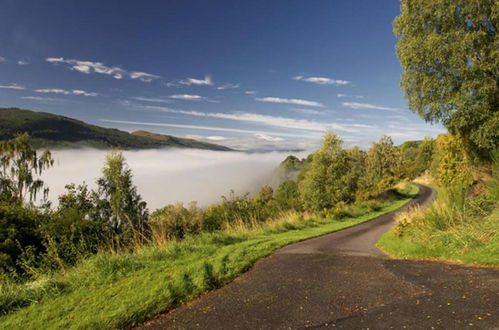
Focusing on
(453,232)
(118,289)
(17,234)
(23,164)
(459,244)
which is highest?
(453,232)

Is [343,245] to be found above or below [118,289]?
below

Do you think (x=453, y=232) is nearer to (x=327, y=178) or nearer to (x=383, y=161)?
(x=327, y=178)

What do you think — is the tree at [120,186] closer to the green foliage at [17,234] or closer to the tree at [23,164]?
the green foliage at [17,234]

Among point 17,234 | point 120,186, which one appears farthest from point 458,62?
point 120,186

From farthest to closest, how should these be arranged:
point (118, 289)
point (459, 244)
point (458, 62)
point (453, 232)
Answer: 1. point (458, 62)
2. point (453, 232)
3. point (459, 244)
4. point (118, 289)

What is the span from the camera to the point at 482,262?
6.77 meters

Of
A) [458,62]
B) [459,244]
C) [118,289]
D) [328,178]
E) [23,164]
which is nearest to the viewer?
[118,289]

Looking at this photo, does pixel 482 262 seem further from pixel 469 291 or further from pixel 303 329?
pixel 303 329

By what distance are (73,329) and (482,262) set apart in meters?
8.56

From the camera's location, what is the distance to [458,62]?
13.5m

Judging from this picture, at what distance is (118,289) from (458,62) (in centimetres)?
1628

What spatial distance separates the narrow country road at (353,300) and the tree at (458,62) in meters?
10.2

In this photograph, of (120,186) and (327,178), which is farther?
(327,178)

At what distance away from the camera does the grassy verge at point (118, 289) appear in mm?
5215
